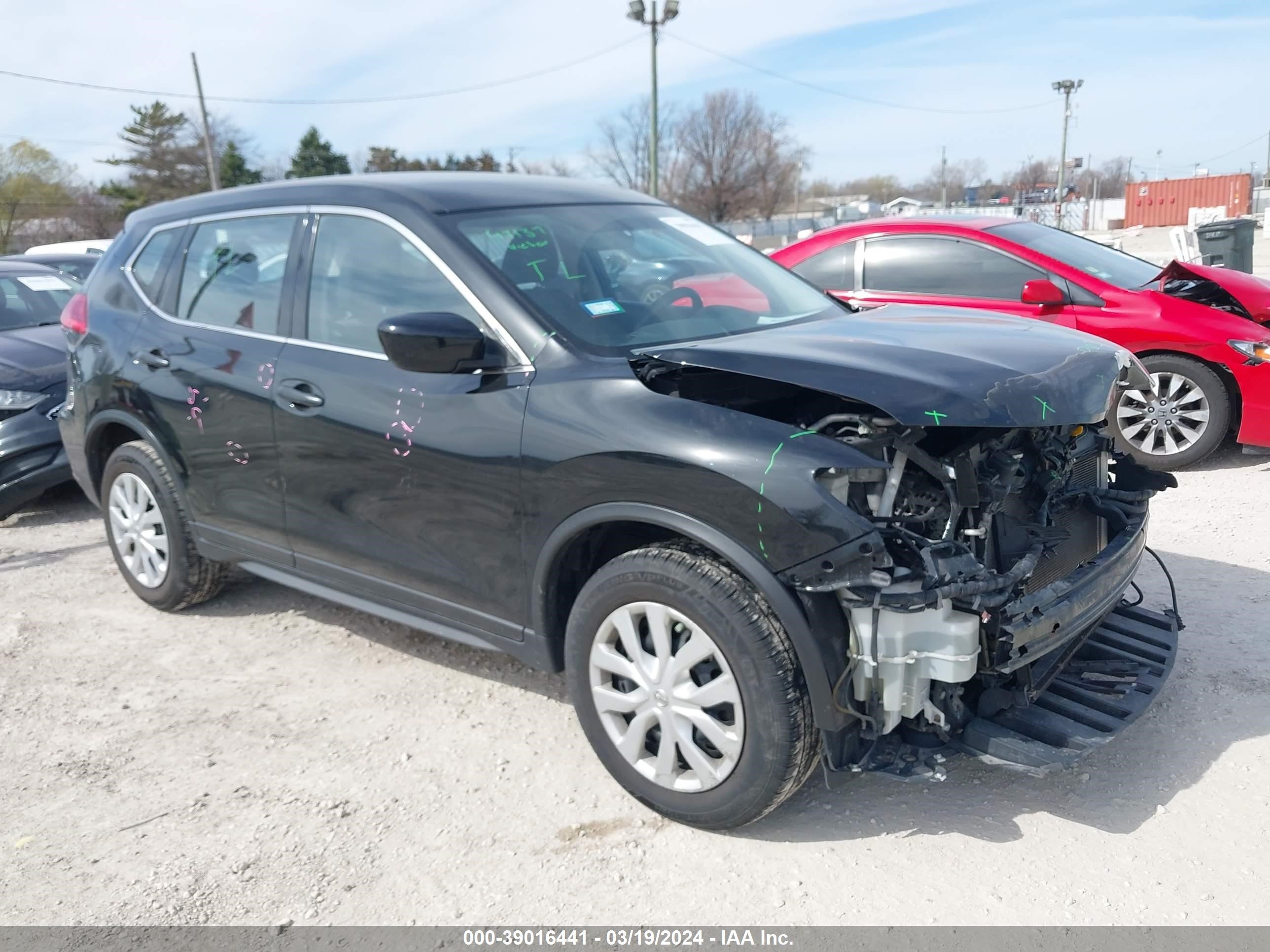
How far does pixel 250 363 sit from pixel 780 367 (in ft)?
7.34

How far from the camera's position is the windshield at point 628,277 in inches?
132

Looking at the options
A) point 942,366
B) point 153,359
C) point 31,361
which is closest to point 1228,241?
point 942,366

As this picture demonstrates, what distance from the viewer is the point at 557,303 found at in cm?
333

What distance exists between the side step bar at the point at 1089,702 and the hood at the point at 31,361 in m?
6.02

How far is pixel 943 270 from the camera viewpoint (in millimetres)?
6598

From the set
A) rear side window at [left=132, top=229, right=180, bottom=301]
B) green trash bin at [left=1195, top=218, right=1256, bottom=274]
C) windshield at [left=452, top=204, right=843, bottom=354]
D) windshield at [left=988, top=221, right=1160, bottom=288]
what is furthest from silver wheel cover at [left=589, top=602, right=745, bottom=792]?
green trash bin at [left=1195, top=218, right=1256, bottom=274]

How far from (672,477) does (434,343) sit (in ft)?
2.87

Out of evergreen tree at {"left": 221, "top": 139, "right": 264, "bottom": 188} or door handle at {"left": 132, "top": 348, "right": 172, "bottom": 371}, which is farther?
evergreen tree at {"left": 221, "top": 139, "right": 264, "bottom": 188}

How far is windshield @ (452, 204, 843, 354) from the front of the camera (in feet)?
11.0

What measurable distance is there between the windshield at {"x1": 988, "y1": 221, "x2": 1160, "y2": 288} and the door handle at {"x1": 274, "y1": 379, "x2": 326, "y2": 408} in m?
4.65

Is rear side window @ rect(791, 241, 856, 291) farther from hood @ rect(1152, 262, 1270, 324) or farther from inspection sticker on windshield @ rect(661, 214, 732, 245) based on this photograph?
inspection sticker on windshield @ rect(661, 214, 732, 245)

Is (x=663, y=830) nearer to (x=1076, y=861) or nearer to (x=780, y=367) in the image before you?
(x=1076, y=861)

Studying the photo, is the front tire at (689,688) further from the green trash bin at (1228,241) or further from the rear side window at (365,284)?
the green trash bin at (1228,241)

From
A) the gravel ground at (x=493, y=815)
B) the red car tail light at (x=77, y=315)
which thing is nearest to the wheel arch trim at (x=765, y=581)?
the gravel ground at (x=493, y=815)
